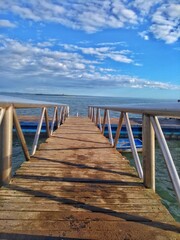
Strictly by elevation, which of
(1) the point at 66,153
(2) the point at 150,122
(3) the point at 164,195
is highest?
(2) the point at 150,122

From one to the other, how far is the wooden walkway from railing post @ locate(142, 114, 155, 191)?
150 mm

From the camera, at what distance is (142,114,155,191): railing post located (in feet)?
8.92

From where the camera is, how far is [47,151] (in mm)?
4809

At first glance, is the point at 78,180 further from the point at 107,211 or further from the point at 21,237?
the point at 21,237

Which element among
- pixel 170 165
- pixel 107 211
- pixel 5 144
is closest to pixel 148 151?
pixel 170 165

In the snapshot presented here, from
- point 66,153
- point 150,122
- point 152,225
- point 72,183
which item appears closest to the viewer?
point 152,225

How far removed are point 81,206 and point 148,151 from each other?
3.18 feet

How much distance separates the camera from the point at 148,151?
109 inches

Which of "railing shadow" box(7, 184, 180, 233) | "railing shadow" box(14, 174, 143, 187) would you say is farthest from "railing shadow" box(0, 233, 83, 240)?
"railing shadow" box(14, 174, 143, 187)

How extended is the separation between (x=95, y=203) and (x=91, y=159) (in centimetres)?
195

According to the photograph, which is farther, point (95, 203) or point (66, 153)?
point (66, 153)

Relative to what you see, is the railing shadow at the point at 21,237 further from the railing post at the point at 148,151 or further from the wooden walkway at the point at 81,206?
the railing post at the point at 148,151

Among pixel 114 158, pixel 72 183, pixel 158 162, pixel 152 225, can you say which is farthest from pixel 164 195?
pixel 152 225

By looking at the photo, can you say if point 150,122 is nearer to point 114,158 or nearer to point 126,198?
point 126,198
